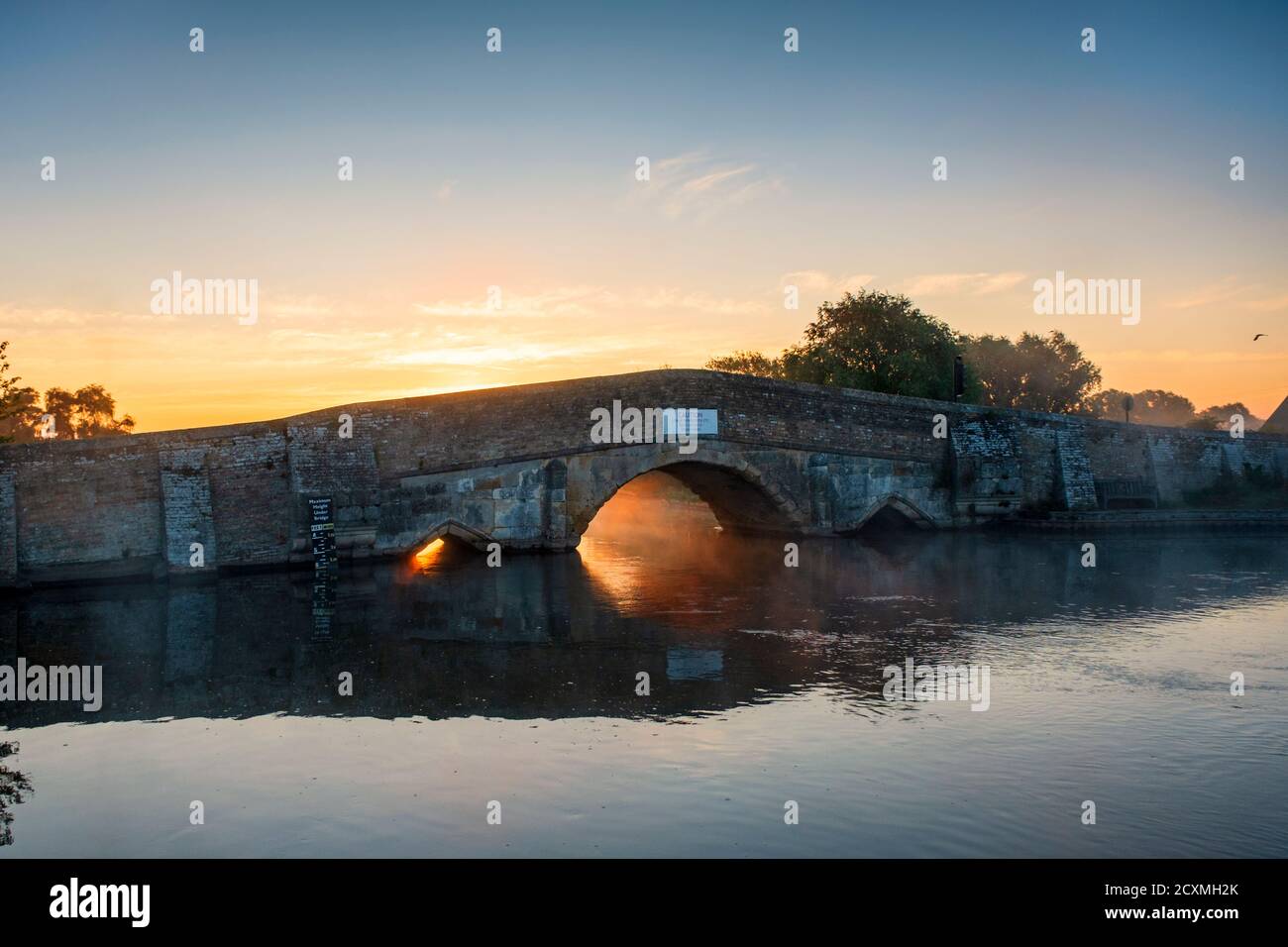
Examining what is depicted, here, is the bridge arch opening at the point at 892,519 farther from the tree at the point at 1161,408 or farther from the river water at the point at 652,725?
the tree at the point at 1161,408

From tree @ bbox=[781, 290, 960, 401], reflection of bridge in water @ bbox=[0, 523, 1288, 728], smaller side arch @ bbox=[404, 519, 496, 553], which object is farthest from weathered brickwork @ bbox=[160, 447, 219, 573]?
tree @ bbox=[781, 290, 960, 401]

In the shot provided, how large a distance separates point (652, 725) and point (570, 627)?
5979 millimetres

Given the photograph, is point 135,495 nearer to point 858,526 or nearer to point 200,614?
point 200,614

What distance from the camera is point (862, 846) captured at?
6.76 metres

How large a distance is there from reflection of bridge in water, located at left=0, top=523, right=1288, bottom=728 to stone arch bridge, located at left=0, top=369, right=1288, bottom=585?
4.46 ft

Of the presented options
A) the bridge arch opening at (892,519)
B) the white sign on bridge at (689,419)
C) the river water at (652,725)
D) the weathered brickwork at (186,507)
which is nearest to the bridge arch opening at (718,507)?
the white sign on bridge at (689,419)

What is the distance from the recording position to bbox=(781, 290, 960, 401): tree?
4562 cm

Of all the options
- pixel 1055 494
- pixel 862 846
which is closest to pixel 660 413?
pixel 1055 494

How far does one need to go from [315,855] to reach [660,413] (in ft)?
69.8

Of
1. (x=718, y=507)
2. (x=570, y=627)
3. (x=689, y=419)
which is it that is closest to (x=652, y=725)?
(x=570, y=627)

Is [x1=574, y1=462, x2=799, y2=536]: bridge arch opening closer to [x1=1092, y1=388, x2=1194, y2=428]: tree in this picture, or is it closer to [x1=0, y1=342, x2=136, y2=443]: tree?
[x1=0, y1=342, x2=136, y2=443]: tree

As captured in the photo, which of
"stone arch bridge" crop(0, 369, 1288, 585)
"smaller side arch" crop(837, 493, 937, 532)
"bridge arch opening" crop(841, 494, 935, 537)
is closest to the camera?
"stone arch bridge" crop(0, 369, 1288, 585)

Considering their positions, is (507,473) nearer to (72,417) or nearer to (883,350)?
(883,350)

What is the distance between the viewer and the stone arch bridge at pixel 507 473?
71.3 feet
